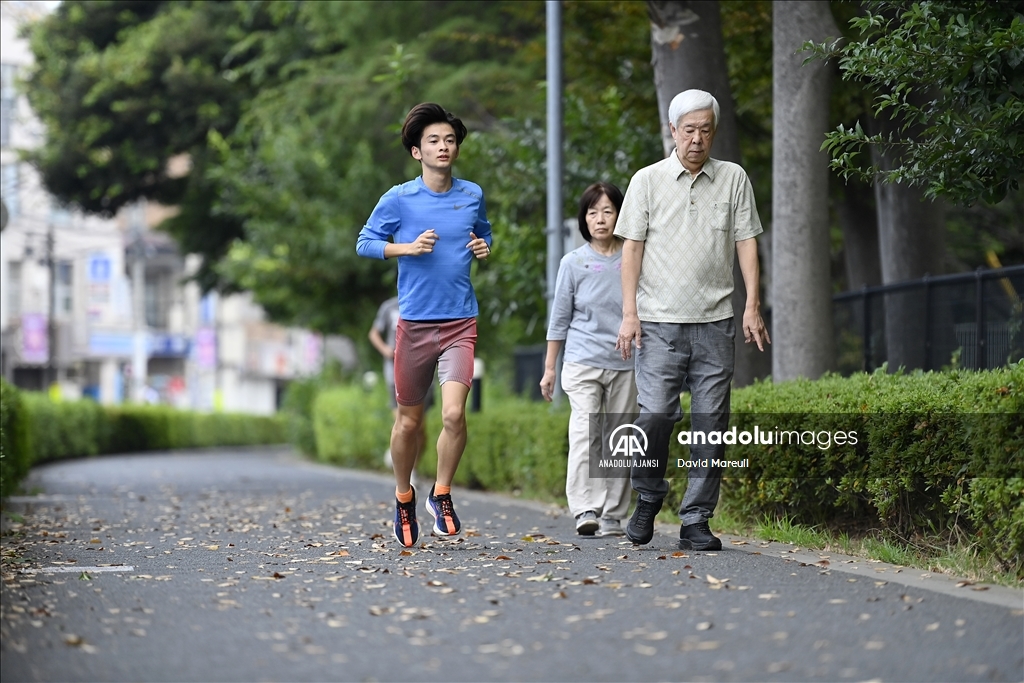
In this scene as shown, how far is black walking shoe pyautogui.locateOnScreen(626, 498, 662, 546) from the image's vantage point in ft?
24.2

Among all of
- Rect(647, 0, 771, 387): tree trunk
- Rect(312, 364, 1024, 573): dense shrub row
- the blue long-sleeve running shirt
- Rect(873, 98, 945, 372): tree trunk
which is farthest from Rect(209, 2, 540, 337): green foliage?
Rect(312, 364, 1024, 573): dense shrub row

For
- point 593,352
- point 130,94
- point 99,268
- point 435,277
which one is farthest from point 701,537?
point 99,268

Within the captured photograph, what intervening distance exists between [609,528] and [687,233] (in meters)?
1.85

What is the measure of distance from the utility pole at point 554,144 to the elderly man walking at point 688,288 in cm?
534

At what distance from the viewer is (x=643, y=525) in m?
7.39

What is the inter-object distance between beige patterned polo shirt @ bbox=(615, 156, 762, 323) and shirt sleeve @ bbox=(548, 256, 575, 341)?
1.22 m

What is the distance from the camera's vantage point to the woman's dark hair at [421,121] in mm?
7430

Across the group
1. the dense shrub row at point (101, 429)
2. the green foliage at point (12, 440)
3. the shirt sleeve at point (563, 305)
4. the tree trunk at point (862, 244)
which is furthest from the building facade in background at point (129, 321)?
the shirt sleeve at point (563, 305)

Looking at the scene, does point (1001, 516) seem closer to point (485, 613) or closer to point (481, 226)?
point (485, 613)

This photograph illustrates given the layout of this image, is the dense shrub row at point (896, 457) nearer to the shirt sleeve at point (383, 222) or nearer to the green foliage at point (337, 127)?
the shirt sleeve at point (383, 222)

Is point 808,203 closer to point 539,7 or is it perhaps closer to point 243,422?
point 539,7

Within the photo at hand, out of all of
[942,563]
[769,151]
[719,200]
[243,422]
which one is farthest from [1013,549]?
[243,422]

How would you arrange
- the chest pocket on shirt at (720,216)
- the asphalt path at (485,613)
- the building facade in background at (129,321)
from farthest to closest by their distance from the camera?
the building facade in background at (129,321) → the chest pocket on shirt at (720,216) → the asphalt path at (485,613)

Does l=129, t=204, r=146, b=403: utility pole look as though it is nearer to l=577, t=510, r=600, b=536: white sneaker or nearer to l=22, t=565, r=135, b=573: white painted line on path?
l=577, t=510, r=600, b=536: white sneaker
